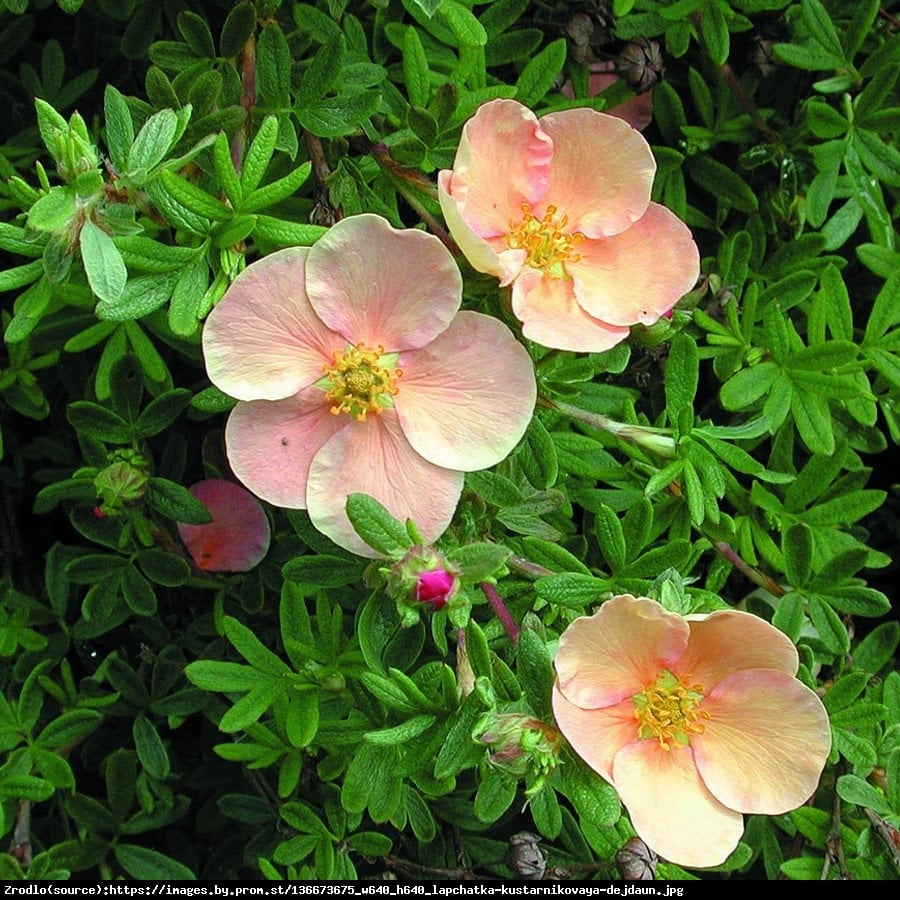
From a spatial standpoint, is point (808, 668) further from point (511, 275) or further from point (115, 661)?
point (115, 661)

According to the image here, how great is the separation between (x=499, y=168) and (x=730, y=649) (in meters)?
0.49

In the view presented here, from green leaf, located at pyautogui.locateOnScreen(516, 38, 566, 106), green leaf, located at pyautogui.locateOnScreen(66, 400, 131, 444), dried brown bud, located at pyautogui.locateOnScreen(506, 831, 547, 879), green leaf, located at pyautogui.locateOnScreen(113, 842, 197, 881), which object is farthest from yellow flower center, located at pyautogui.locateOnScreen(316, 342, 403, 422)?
green leaf, located at pyautogui.locateOnScreen(113, 842, 197, 881)

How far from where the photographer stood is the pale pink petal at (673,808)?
88 cm

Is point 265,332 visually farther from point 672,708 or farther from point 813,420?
point 813,420

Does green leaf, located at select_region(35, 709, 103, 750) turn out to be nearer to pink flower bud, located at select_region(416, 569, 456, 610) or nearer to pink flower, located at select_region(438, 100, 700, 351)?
pink flower bud, located at select_region(416, 569, 456, 610)

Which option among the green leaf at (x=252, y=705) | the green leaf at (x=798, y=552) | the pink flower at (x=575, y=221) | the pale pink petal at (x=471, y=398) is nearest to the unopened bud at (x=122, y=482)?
the green leaf at (x=252, y=705)

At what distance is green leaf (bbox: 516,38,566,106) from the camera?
1.16 metres

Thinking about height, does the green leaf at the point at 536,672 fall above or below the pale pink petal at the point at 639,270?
below

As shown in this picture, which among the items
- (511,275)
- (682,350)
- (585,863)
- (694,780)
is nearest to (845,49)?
(682,350)

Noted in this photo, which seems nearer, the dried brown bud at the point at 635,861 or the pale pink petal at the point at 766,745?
the pale pink petal at the point at 766,745

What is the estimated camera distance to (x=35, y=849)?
1292 millimetres

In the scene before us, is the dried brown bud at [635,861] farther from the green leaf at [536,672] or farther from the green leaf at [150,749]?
the green leaf at [150,749]

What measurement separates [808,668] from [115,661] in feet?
2.69

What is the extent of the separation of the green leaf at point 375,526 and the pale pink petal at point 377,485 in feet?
0.12
